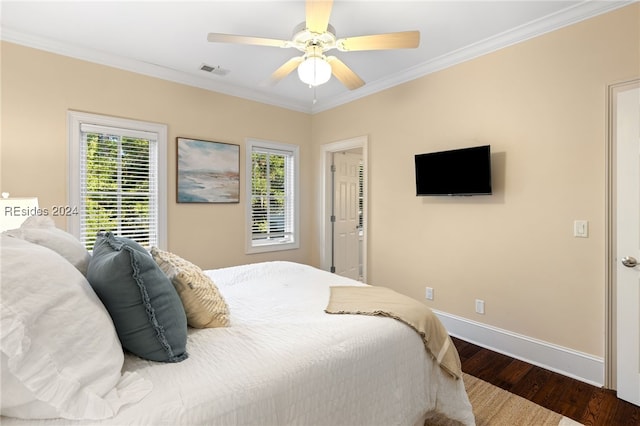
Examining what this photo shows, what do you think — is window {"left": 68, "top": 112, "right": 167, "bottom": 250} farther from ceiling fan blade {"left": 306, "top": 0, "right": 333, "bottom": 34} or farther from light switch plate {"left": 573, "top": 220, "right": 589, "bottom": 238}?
light switch plate {"left": 573, "top": 220, "right": 589, "bottom": 238}

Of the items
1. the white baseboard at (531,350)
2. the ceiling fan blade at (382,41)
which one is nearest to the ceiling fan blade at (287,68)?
the ceiling fan blade at (382,41)

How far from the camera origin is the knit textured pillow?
4.68ft

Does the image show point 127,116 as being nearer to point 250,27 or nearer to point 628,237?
point 250,27

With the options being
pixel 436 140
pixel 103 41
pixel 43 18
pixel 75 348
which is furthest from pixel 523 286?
pixel 43 18

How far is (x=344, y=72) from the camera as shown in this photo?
2451 millimetres

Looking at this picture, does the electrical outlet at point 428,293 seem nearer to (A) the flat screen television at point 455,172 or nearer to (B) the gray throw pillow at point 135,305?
(A) the flat screen television at point 455,172

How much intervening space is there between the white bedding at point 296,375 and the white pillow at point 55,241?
496 mm

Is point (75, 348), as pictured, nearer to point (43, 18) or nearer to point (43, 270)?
point (43, 270)

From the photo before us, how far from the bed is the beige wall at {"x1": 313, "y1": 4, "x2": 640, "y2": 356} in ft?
4.57

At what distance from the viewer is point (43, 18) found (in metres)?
2.46

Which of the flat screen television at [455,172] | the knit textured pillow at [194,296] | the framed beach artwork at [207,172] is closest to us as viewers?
the knit textured pillow at [194,296]

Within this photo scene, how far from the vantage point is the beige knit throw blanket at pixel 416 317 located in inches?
63.7

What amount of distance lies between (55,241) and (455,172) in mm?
2962

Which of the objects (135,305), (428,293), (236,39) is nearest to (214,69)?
(236,39)
